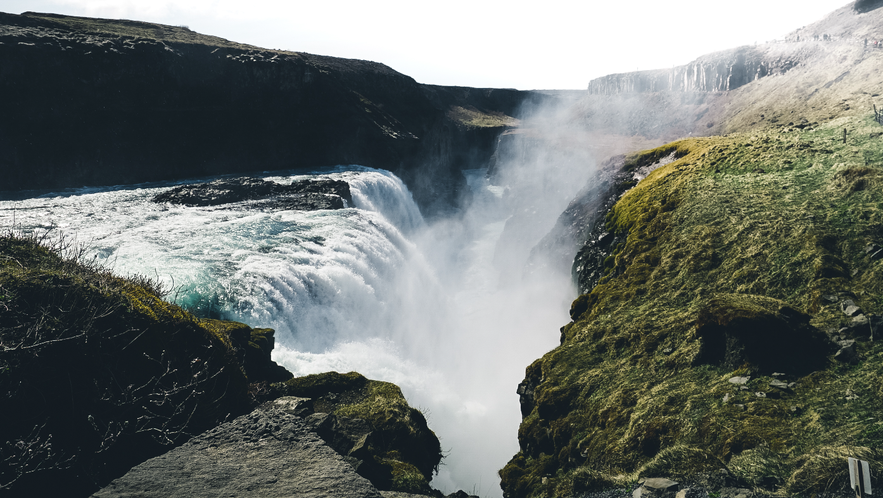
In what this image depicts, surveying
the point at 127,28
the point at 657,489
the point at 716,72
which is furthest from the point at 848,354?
the point at 127,28

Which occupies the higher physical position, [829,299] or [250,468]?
[829,299]

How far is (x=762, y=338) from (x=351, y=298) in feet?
59.6

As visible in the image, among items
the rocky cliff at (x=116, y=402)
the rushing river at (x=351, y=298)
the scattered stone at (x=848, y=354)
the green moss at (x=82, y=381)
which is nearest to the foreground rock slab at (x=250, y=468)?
the rocky cliff at (x=116, y=402)

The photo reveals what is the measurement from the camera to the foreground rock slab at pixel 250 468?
5.93 metres

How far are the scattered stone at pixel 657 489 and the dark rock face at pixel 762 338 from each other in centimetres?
403

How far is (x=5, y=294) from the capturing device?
6.30 m

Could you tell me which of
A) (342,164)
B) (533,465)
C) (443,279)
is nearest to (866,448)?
(533,465)

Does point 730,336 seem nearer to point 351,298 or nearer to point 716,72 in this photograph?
point 351,298

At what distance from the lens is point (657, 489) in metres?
7.78

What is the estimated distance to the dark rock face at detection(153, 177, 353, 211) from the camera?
3797 cm

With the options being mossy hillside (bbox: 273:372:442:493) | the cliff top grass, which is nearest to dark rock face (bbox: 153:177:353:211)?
mossy hillside (bbox: 273:372:442:493)

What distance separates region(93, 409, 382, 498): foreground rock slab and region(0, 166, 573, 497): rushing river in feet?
21.4

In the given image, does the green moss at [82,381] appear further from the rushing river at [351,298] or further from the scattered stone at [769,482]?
the scattered stone at [769,482]

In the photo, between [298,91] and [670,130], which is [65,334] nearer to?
[298,91]
